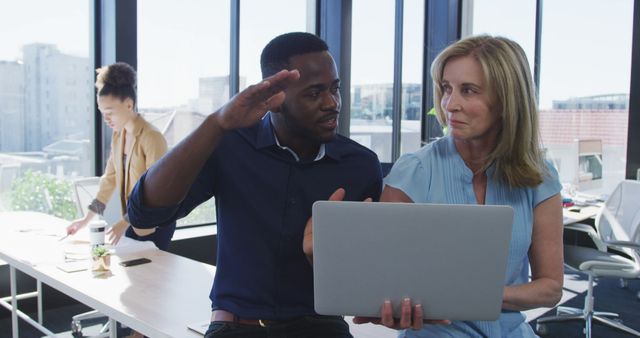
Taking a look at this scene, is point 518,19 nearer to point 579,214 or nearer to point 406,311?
point 579,214

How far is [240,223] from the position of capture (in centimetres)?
145

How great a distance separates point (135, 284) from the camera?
6.59 feet

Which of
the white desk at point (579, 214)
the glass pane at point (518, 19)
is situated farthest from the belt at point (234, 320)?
the glass pane at point (518, 19)

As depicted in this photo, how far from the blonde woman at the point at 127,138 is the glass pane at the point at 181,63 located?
1.20 metres

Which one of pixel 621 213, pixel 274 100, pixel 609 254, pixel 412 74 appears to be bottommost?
pixel 609 254

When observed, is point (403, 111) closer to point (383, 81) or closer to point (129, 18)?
point (383, 81)

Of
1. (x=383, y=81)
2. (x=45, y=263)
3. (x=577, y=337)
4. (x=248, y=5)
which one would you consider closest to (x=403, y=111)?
(x=383, y=81)

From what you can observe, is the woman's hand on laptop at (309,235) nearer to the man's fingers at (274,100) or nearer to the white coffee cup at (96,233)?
the man's fingers at (274,100)

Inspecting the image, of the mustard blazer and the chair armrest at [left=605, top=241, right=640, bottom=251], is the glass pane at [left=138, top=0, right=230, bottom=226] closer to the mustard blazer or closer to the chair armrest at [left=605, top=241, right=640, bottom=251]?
the mustard blazer

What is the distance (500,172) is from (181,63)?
3258mm

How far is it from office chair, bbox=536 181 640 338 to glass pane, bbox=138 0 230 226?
2625 millimetres

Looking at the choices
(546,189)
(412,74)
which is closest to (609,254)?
(546,189)

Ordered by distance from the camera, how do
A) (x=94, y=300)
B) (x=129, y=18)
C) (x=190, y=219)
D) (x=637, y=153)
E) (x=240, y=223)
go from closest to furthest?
(x=240, y=223) → (x=94, y=300) → (x=129, y=18) → (x=190, y=219) → (x=637, y=153)

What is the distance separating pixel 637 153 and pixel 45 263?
15.8 ft
